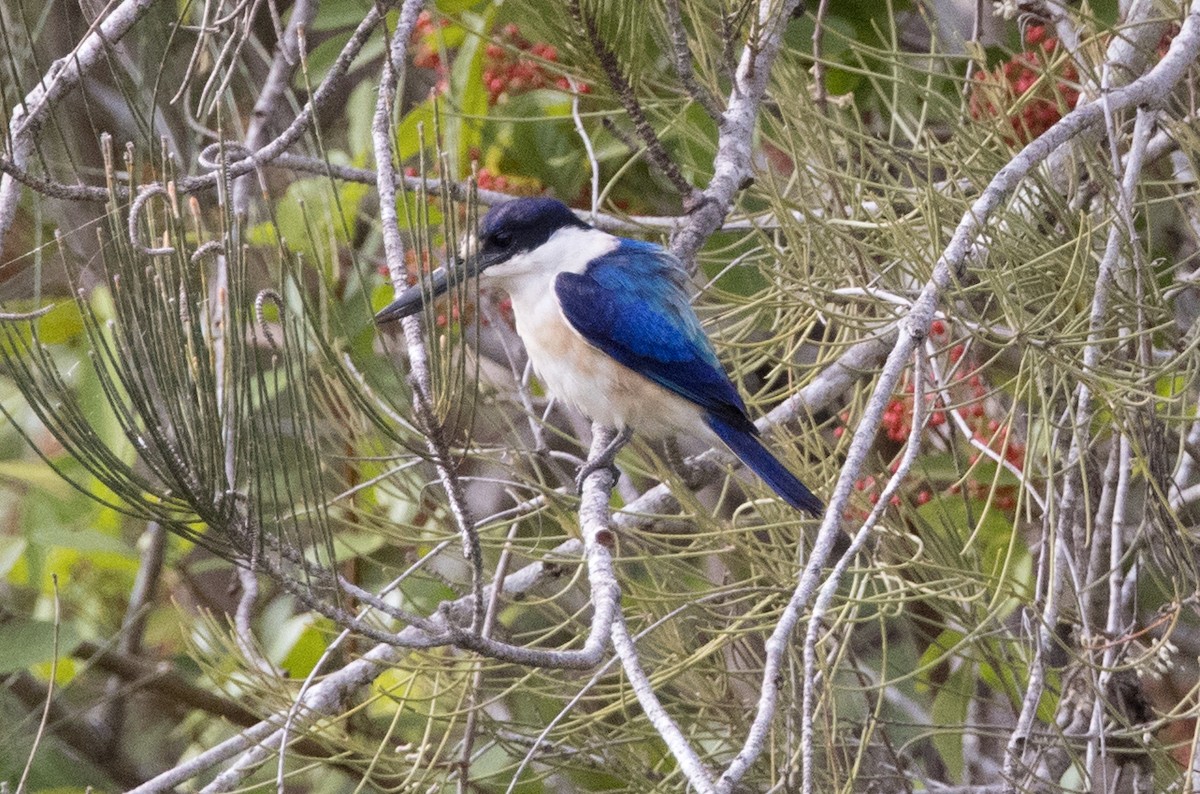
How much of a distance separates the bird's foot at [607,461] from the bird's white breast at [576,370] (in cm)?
5

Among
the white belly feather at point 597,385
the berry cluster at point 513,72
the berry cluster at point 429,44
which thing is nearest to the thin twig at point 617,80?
the white belly feather at point 597,385

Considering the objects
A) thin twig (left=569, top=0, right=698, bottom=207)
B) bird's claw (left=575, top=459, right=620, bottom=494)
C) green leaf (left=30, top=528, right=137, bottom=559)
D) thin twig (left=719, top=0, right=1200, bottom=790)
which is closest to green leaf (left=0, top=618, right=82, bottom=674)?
green leaf (left=30, top=528, right=137, bottom=559)

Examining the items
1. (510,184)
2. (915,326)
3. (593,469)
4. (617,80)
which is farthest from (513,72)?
(915,326)

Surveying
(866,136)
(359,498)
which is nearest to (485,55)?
(359,498)

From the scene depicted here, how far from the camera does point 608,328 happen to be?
2.20 metres

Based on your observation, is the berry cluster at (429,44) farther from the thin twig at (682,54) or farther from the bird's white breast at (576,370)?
the thin twig at (682,54)

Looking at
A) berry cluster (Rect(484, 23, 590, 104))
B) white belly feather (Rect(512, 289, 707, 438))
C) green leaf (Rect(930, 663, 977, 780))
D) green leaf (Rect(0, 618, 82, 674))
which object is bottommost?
green leaf (Rect(930, 663, 977, 780))

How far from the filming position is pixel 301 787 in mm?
3557

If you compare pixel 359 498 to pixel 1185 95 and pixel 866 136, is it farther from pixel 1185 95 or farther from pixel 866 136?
pixel 1185 95

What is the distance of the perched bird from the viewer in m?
2.16

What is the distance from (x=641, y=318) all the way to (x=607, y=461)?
0.93 feet

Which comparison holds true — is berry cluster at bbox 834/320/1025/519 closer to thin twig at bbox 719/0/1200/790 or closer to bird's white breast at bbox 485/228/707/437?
bird's white breast at bbox 485/228/707/437

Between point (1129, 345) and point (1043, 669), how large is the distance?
59cm

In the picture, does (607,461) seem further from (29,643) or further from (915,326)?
(29,643)
